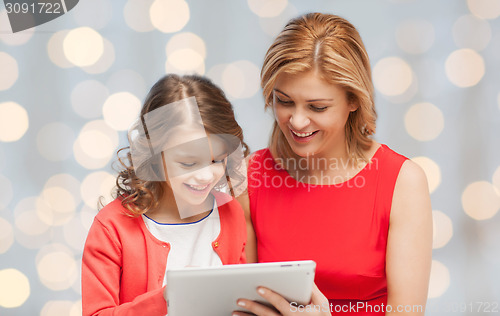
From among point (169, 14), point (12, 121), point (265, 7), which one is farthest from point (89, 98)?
point (265, 7)

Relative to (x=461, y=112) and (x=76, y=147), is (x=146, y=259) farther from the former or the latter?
(x=461, y=112)

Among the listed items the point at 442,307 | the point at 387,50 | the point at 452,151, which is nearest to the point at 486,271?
the point at 442,307

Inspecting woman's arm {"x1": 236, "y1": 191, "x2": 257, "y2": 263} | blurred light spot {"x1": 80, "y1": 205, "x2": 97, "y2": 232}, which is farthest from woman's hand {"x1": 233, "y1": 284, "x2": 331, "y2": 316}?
blurred light spot {"x1": 80, "y1": 205, "x2": 97, "y2": 232}

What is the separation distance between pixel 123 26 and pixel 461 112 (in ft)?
3.76

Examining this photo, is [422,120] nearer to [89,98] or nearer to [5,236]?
[89,98]

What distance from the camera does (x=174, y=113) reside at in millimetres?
1103

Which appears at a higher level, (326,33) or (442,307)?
(326,33)

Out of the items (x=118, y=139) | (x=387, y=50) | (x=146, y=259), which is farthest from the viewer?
(x=387, y=50)

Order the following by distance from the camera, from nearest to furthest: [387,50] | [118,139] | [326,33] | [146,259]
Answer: [146,259] → [326,33] → [118,139] → [387,50]

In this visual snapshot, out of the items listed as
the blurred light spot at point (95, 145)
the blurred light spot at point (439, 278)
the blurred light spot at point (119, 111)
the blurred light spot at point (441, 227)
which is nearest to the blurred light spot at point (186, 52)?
the blurred light spot at point (119, 111)

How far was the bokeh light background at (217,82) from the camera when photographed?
5.35ft

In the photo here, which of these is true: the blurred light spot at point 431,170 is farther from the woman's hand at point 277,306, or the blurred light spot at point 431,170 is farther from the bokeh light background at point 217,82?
the woman's hand at point 277,306

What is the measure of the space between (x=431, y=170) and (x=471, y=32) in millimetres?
481

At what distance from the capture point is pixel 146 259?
1.09 meters
